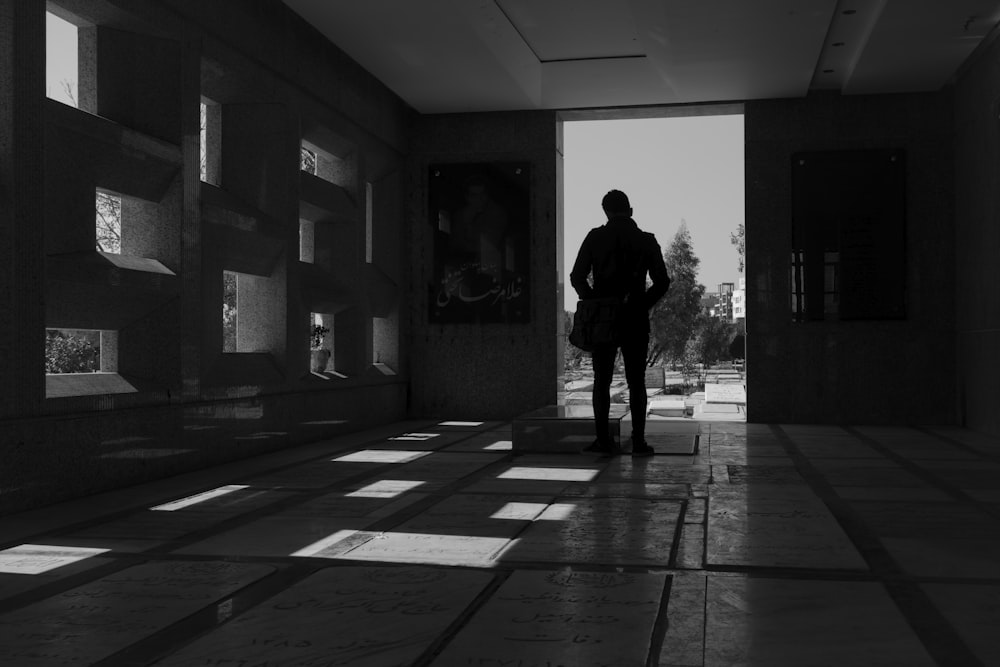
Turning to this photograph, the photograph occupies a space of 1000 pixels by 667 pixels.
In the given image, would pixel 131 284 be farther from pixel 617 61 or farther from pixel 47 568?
pixel 617 61

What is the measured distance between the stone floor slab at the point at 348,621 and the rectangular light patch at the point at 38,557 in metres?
1.07

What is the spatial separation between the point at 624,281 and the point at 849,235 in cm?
534

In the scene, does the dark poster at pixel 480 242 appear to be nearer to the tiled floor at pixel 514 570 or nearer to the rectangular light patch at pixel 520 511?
the tiled floor at pixel 514 570

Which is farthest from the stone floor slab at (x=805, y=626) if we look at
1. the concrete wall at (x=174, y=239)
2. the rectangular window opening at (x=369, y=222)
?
the rectangular window opening at (x=369, y=222)

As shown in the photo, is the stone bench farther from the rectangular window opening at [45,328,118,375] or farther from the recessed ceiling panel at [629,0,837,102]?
the rectangular window opening at [45,328,118,375]

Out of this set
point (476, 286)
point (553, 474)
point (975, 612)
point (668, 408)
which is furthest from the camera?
point (668, 408)

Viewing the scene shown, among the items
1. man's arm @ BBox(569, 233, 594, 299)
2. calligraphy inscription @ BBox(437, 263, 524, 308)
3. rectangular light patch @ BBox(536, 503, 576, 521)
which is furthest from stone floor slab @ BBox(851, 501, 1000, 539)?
calligraphy inscription @ BBox(437, 263, 524, 308)

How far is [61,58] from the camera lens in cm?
1097

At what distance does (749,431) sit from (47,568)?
27.2 ft

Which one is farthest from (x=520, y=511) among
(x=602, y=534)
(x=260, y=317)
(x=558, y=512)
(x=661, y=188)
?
(x=661, y=188)

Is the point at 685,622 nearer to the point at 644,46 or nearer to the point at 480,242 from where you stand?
the point at 644,46

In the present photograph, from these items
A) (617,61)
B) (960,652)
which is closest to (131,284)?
(960,652)

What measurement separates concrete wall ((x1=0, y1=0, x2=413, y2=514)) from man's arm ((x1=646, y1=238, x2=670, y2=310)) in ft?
10.6

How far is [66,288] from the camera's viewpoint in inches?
250
